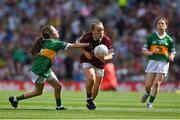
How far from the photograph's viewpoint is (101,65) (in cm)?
1931

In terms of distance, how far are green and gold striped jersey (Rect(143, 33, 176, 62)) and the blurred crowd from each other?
1445 cm

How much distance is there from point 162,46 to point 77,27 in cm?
1729

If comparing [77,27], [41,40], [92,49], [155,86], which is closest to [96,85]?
[92,49]

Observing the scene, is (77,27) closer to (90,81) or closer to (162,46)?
(162,46)

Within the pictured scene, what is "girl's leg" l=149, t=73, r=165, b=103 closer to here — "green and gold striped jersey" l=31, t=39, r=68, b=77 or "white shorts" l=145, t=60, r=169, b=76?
"white shorts" l=145, t=60, r=169, b=76

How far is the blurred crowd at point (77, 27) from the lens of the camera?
119 ft

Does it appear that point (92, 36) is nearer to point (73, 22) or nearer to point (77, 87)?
point (77, 87)

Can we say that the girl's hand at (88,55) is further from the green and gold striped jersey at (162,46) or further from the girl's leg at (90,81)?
the green and gold striped jersey at (162,46)

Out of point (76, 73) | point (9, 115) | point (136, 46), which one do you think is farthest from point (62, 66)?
point (9, 115)

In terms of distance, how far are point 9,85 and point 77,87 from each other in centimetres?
307

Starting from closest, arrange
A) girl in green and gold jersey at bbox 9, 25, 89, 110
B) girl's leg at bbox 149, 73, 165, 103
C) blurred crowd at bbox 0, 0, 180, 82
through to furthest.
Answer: girl in green and gold jersey at bbox 9, 25, 89, 110 → girl's leg at bbox 149, 73, 165, 103 → blurred crowd at bbox 0, 0, 180, 82

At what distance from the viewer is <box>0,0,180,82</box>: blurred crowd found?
3625cm

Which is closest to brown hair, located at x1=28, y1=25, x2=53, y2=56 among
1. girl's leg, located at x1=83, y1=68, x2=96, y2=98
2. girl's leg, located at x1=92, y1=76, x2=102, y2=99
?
girl's leg, located at x1=83, y1=68, x2=96, y2=98

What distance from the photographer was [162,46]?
20.8 meters
